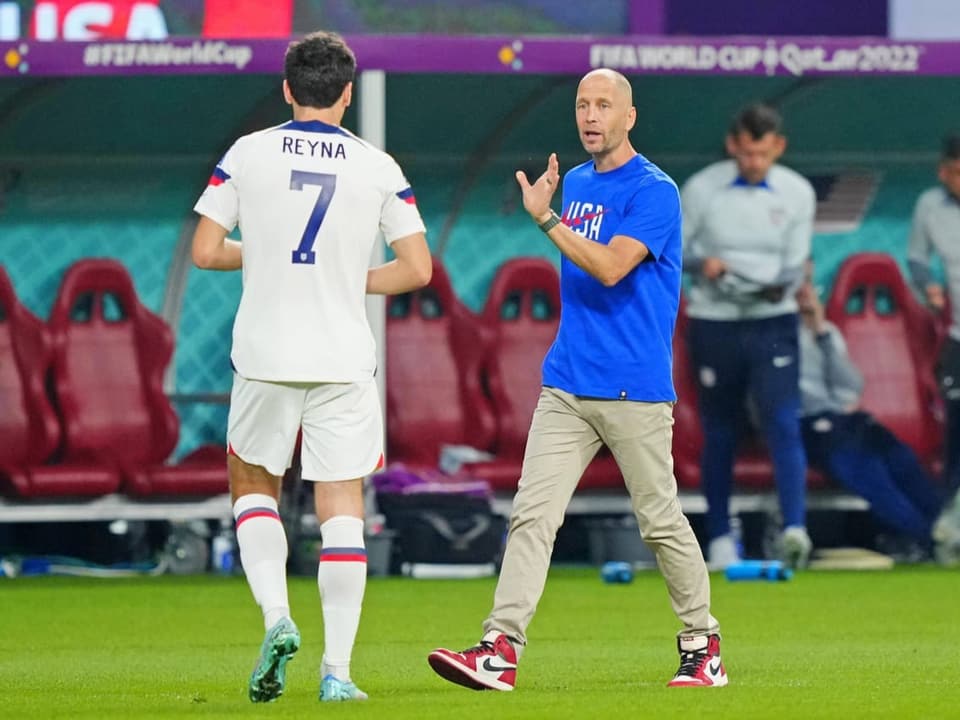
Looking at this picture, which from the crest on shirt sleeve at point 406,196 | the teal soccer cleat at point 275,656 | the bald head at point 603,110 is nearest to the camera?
the teal soccer cleat at point 275,656

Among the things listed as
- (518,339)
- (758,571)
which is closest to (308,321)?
(758,571)

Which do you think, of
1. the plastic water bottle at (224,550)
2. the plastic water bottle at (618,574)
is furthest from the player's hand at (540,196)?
the plastic water bottle at (224,550)

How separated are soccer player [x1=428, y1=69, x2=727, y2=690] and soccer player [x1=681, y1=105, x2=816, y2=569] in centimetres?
597

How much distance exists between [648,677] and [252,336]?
74.1 inches

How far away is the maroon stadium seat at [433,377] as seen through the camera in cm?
1511

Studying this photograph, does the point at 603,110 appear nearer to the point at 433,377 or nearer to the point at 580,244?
the point at 580,244

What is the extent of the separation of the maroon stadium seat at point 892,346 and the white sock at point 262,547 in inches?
359

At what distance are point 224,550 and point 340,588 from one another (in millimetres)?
7535

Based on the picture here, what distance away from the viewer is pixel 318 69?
6941 millimetres

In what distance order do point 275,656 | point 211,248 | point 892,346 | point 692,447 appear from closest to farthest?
point 275,656 < point 211,248 < point 692,447 < point 892,346

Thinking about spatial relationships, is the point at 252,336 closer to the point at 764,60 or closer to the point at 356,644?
the point at 356,644

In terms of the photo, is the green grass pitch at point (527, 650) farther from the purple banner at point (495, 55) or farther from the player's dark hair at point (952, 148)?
the purple banner at point (495, 55)

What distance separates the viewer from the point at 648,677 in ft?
26.0

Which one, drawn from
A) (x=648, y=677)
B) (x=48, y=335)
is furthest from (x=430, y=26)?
(x=648, y=677)
